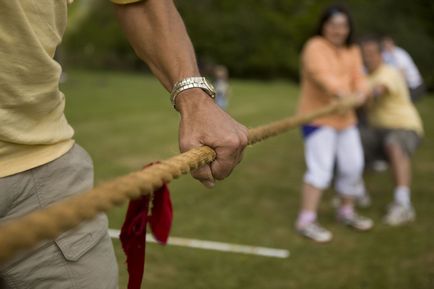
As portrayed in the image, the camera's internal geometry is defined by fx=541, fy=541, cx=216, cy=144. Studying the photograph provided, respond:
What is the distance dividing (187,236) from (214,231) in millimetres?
267

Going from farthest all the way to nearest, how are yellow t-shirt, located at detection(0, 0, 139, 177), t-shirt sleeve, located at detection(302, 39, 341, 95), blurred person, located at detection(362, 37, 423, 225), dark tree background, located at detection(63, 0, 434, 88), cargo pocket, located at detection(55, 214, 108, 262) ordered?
dark tree background, located at detection(63, 0, 434, 88), blurred person, located at detection(362, 37, 423, 225), t-shirt sleeve, located at detection(302, 39, 341, 95), cargo pocket, located at detection(55, 214, 108, 262), yellow t-shirt, located at detection(0, 0, 139, 177)

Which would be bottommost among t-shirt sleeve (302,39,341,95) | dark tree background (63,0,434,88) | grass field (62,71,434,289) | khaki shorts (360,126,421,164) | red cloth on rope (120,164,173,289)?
dark tree background (63,0,434,88)

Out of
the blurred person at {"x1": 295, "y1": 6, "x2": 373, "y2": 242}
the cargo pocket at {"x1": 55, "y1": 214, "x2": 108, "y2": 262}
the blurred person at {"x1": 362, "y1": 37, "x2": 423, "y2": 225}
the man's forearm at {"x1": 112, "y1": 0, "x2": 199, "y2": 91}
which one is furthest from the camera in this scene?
the blurred person at {"x1": 362, "y1": 37, "x2": 423, "y2": 225}

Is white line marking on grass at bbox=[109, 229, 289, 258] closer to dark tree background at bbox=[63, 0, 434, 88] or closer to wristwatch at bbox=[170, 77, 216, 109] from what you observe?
wristwatch at bbox=[170, 77, 216, 109]

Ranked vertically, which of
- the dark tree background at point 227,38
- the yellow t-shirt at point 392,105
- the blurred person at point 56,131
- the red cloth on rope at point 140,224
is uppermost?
the blurred person at point 56,131

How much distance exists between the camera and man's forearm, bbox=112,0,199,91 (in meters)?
1.46

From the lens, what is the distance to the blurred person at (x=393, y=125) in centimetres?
497

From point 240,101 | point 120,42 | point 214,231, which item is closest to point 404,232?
point 214,231

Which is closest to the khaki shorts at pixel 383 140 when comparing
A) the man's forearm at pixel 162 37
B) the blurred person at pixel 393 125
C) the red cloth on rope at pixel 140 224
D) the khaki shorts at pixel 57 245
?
the blurred person at pixel 393 125

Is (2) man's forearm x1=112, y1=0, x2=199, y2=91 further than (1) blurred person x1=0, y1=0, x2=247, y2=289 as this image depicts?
Yes

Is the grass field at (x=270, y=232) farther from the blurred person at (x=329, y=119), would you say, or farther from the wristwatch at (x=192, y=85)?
the wristwatch at (x=192, y=85)

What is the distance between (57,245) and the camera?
133cm

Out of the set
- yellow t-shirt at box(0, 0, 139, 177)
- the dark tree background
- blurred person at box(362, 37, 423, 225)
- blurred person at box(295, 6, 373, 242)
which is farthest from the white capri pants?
the dark tree background

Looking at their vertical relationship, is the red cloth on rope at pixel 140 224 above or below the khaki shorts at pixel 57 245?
below
